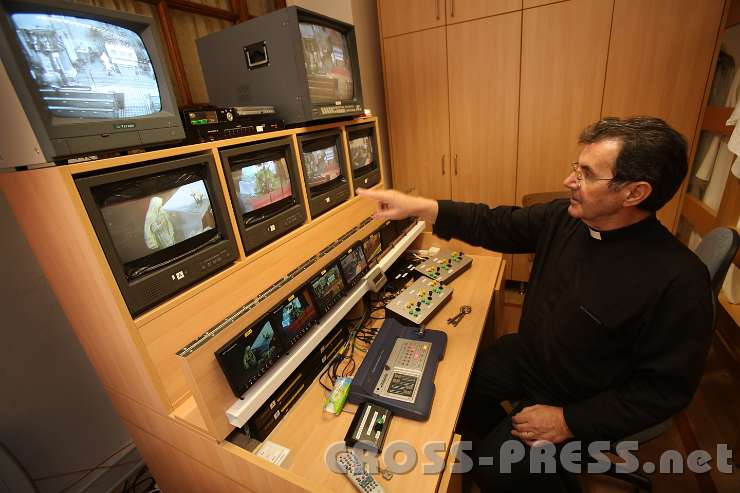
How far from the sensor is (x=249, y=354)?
0.99 m

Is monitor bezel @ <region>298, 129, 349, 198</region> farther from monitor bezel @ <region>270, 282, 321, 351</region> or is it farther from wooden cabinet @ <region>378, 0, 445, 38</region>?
wooden cabinet @ <region>378, 0, 445, 38</region>

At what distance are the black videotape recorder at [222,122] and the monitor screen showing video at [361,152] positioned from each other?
0.49m

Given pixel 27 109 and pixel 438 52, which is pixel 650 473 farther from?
pixel 438 52

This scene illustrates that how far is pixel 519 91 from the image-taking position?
7.99ft

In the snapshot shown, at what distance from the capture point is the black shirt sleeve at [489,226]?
1.45 metres

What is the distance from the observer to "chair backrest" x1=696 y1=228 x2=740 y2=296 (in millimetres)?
1051

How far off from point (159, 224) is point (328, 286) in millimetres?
608

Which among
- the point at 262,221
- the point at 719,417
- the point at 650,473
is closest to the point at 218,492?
the point at 262,221

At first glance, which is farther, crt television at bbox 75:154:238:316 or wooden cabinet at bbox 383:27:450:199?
wooden cabinet at bbox 383:27:450:199

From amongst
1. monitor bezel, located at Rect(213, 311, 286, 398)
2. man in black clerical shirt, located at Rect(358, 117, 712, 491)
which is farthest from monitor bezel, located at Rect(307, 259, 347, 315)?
man in black clerical shirt, located at Rect(358, 117, 712, 491)

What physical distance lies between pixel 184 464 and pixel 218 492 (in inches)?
6.0

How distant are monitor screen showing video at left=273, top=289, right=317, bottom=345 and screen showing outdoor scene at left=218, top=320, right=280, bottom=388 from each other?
1.8 inches

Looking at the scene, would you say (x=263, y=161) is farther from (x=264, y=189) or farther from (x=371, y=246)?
(x=371, y=246)

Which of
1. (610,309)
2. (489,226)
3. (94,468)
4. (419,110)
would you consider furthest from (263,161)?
(419,110)
